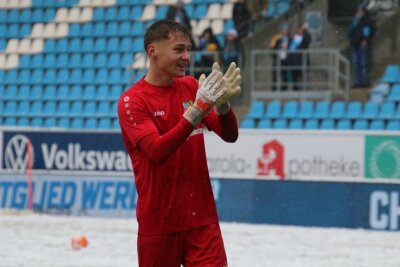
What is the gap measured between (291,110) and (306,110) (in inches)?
11.2

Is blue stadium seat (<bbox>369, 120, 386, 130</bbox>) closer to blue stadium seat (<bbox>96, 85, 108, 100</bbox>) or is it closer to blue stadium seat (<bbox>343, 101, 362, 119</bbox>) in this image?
blue stadium seat (<bbox>343, 101, 362, 119</bbox>)

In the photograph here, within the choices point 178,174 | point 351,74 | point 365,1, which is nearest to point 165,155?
point 178,174

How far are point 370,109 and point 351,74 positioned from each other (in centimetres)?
141

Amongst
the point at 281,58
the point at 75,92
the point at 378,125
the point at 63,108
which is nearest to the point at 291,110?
the point at 281,58

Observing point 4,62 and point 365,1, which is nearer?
point 365,1

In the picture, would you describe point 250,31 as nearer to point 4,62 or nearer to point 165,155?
point 4,62

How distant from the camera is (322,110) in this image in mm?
16719

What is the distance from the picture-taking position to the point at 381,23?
1800cm

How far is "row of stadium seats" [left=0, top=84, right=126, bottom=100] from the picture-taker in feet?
66.9

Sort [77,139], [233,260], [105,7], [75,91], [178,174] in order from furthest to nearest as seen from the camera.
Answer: [105,7] < [75,91] < [77,139] < [233,260] < [178,174]

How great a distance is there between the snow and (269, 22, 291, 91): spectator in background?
12.9ft

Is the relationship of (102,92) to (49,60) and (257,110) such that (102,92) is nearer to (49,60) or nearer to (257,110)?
(49,60)

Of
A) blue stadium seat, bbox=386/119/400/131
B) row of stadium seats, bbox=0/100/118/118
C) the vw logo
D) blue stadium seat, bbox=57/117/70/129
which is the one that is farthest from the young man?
blue stadium seat, bbox=57/117/70/129

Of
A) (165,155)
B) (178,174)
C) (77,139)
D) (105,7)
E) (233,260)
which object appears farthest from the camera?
(105,7)
